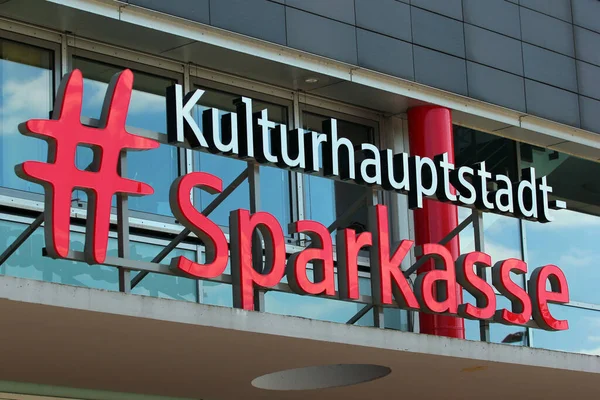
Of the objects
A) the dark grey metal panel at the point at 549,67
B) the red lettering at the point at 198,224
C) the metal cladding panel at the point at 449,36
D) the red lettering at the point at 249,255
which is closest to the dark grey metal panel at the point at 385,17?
the metal cladding panel at the point at 449,36

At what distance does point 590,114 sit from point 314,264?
8213 millimetres

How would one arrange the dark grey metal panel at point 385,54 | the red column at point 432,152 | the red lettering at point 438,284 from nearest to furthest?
the red lettering at point 438,284 < the dark grey metal panel at point 385,54 < the red column at point 432,152

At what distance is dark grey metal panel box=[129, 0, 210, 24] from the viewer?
17422 mm

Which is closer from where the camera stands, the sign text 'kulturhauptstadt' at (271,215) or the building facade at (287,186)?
the sign text 'kulturhauptstadt' at (271,215)

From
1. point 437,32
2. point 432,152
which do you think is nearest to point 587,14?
point 437,32

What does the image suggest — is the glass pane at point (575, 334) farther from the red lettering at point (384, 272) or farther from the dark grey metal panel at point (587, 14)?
the red lettering at point (384, 272)

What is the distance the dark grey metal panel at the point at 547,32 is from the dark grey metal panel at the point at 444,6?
1.46 metres

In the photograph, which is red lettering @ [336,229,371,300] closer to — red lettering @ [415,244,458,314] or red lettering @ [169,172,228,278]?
red lettering @ [415,244,458,314]

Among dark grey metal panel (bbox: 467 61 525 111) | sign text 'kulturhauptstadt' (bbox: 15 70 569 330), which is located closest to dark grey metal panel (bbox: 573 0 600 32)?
dark grey metal panel (bbox: 467 61 525 111)

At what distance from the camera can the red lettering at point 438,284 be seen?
17250 mm

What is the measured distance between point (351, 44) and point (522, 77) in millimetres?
3561

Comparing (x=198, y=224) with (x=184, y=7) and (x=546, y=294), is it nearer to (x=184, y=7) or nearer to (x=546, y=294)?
(x=184, y=7)

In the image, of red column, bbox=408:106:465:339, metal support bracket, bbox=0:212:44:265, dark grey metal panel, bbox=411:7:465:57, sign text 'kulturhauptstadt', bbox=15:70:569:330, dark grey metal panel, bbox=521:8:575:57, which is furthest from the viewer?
dark grey metal panel, bbox=521:8:575:57

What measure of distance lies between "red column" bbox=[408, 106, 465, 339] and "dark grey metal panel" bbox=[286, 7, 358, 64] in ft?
5.56
